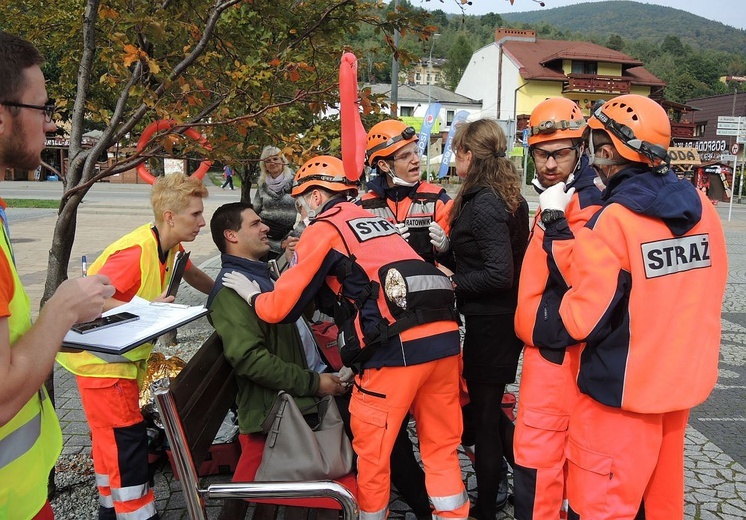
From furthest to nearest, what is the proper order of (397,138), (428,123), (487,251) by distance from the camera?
(428,123), (397,138), (487,251)

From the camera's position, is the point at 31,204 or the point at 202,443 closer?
the point at 202,443

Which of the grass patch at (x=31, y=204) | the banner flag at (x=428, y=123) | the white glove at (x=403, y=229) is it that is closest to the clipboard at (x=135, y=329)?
the white glove at (x=403, y=229)

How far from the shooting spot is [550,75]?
5222cm

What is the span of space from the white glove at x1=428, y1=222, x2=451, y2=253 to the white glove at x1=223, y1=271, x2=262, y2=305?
978mm

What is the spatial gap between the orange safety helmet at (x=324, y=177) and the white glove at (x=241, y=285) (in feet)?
1.91

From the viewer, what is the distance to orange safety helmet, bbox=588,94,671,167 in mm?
2352

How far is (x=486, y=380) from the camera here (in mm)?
3211

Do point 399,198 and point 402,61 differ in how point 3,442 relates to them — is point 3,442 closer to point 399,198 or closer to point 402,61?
point 399,198

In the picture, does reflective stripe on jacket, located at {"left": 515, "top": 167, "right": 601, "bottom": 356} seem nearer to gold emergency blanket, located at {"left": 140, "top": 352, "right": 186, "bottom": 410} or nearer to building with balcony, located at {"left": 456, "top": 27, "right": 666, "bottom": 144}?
gold emergency blanket, located at {"left": 140, "top": 352, "right": 186, "bottom": 410}

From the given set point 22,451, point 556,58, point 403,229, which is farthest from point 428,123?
point 556,58

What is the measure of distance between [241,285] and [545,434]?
1573 millimetres

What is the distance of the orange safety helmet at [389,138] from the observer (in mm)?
3562

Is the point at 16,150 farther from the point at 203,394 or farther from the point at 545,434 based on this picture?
the point at 545,434

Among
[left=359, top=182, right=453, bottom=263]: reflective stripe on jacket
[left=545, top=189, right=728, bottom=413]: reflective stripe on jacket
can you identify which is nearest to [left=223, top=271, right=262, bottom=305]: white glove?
[left=359, top=182, right=453, bottom=263]: reflective stripe on jacket
